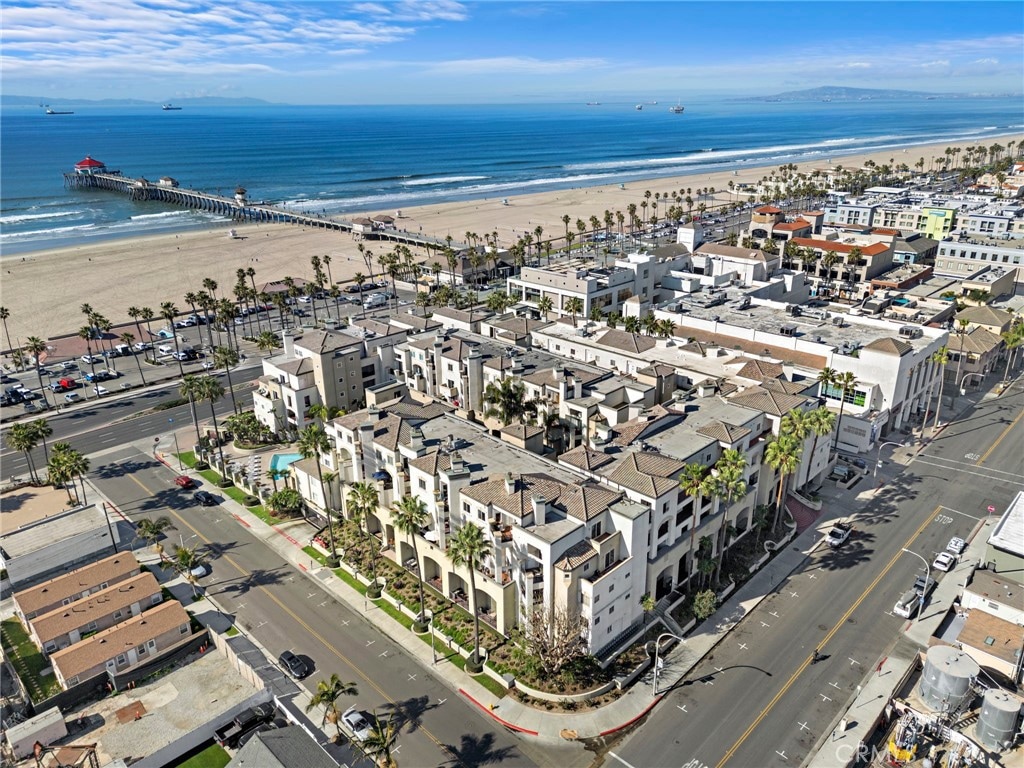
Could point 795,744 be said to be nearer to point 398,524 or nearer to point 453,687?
point 453,687

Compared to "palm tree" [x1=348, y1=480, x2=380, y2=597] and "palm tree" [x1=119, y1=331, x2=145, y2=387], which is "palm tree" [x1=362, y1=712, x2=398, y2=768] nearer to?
"palm tree" [x1=348, y1=480, x2=380, y2=597]

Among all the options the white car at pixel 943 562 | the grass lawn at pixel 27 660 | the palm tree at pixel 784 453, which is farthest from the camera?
the white car at pixel 943 562

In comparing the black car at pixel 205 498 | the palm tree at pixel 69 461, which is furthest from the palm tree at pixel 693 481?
the palm tree at pixel 69 461

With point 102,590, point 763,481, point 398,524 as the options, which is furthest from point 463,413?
point 102,590

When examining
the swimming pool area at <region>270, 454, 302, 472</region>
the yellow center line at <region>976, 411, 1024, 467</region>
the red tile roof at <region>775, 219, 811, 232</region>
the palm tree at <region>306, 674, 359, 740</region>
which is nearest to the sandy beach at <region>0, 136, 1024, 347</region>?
the swimming pool area at <region>270, 454, 302, 472</region>

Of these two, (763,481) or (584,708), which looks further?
(763,481)

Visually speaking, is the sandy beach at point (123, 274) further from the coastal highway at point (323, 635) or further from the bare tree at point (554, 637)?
the bare tree at point (554, 637)

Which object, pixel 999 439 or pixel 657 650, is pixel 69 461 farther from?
pixel 999 439
